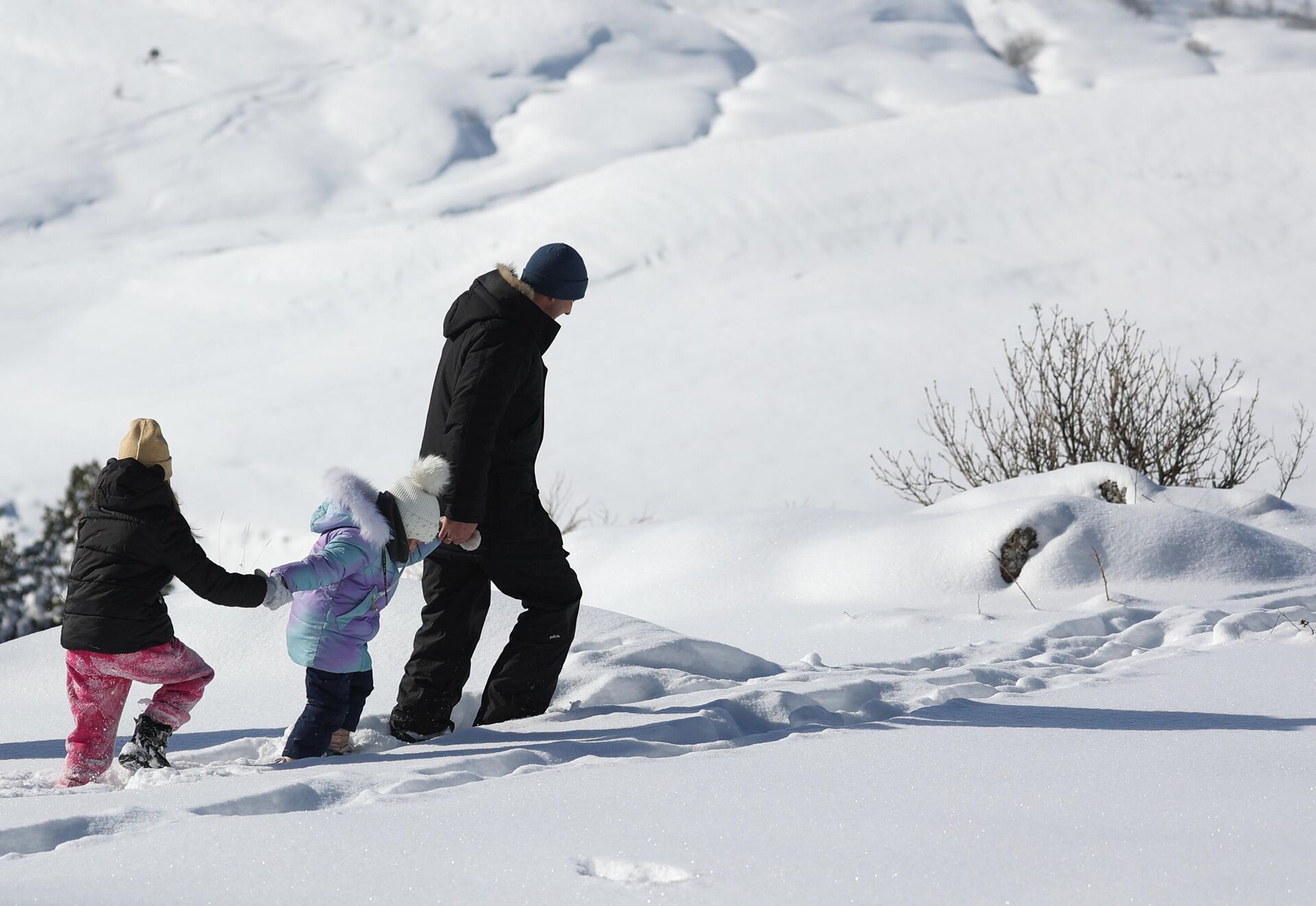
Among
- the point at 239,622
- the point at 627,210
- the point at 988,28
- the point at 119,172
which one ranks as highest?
the point at 988,28

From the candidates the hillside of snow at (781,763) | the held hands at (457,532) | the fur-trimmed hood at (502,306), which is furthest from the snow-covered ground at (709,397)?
the fur-trimmed hood at (502,306)

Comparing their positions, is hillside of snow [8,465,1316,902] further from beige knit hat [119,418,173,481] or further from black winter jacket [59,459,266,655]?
beige knit hat [119,418,173,481]

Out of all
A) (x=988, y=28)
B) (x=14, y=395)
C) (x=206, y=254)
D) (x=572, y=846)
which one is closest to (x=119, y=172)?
(x=206, y=254)

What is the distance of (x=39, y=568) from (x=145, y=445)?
1744cm

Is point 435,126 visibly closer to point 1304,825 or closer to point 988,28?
point 988,28

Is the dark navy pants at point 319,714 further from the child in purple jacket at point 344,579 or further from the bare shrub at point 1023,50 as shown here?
the bare shrub at point 1023,50

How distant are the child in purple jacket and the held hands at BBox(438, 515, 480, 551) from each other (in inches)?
1.7

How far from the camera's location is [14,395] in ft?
84.9

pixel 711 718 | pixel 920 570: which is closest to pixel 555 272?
pixel 711 718

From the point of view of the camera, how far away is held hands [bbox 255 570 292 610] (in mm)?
3375

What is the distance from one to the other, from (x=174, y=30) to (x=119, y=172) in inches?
438

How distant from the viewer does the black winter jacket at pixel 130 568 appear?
3.36 meters

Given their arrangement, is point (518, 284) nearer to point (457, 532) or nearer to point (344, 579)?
point (457, 532)

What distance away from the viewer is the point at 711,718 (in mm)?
3756
